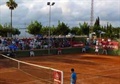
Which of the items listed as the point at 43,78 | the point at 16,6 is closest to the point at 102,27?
the point at 16,6

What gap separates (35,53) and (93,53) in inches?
398

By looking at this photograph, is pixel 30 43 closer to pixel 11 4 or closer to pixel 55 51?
pixel 55 51

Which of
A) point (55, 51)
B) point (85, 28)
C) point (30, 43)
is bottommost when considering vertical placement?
point (55, 51)

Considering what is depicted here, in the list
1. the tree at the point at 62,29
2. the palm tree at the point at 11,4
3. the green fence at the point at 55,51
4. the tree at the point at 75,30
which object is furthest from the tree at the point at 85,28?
the green fence at the point at 55,51

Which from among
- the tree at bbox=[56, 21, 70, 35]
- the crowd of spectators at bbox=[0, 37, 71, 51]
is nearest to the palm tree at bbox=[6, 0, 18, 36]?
the tree at bbox=[56, 21, 70, 35]

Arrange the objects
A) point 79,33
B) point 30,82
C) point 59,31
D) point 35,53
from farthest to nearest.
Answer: point 79,33
point 59,31
point 35,53
point 30,82

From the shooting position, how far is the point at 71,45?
45.9 meters

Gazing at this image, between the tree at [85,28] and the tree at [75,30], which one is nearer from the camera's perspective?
the tree at [85,28]

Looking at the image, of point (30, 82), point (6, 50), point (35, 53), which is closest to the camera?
point (30, 82)

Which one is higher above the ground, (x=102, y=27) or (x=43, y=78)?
(x=102, y=27)

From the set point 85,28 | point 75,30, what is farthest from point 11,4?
point 85,28

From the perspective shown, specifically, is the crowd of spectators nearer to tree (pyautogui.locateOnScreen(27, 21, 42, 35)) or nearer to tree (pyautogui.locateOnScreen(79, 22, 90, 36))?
tree (pyautogui.locateOnScreen(27, 21, 42, 35))

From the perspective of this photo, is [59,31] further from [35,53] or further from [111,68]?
[111,68]

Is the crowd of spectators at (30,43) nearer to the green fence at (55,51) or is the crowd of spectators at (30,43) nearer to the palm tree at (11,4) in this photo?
the green fence at (55,51)
